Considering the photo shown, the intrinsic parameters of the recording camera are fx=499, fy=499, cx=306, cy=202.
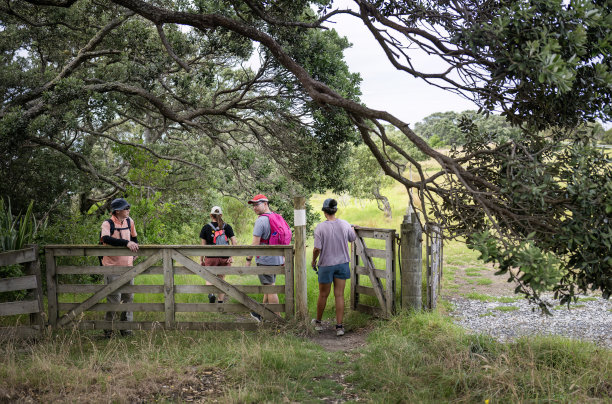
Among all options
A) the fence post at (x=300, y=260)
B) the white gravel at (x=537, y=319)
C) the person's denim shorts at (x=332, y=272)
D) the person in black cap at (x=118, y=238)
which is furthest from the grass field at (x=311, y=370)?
the white gravel at (x=537, y=319)

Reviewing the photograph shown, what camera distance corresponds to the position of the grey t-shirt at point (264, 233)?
7.77 meters

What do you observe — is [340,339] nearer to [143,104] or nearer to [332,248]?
[332,248]

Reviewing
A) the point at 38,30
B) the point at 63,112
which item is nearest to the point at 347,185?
the point at 63,112

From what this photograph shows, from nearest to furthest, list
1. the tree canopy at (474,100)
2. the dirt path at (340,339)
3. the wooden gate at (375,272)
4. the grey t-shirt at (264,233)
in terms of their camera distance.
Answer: the tree canopy at (474,100) < the dirt path at (340,339) < the grey t-shirt at (264,233) < the wooden gate at (375,272)

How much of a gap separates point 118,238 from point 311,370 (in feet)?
11.4

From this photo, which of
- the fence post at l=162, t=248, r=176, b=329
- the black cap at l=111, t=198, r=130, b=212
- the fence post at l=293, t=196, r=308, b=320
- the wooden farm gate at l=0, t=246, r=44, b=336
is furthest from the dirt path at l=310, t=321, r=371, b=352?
the wooden farm gate at l=0, t=246, r=44, b=336

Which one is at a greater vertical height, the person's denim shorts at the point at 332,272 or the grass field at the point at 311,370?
the person's denim shorts at the point at 332,272

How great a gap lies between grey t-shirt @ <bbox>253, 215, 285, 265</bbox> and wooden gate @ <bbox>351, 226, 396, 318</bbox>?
144cm

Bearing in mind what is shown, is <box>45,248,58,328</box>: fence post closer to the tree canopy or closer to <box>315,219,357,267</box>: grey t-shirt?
the tree canopy

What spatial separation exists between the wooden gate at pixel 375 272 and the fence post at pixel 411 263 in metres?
0.23

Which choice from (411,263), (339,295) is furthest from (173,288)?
(411,263)

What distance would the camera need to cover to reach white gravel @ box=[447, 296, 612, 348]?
25.5ft

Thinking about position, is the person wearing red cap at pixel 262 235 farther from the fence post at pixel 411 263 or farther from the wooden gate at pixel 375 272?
the fence post at pixel 411 263

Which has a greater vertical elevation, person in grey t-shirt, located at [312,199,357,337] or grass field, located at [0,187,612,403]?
person in grey t-shirt, located at [312,199,357,337]
